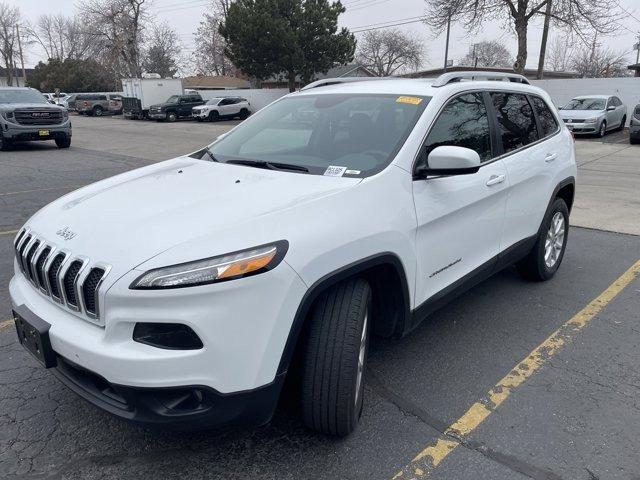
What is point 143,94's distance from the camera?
36.9 m

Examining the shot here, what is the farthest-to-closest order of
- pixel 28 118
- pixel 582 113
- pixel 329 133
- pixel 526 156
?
pixel 582 113 → pixel 28 118 → pixel 526 156 → pixel 329 133

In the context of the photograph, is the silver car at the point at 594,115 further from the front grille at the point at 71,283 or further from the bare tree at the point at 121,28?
the bare tree at the point at 121,28

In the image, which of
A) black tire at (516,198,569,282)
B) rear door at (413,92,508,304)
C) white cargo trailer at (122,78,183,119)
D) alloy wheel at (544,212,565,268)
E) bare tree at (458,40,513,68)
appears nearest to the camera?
rear door at (413,92,508,304)

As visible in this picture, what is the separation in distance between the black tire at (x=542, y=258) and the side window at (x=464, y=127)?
125 cm

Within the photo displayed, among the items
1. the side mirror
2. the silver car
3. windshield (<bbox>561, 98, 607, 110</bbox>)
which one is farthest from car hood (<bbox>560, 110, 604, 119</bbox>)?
the side mirror

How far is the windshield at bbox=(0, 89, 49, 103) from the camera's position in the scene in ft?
51.6

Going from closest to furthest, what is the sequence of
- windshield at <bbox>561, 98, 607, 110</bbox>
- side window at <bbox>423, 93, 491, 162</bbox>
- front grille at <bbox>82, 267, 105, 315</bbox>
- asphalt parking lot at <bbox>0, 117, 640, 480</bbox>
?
front grille at <bbox>82, 267, 105, 315</bbox>
asphalt parking lot at <bbox>0, 117, 640, 480</bbox>
side window at <bbox>423, 93, 491, 162</bbox>
windshield at <bbox>561, 98, 607, 110</bbox>

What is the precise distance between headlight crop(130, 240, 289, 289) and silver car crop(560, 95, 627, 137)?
20029mm

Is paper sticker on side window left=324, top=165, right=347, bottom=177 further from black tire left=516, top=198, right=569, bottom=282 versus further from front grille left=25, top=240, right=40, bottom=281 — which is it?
black tire left=516, top=198, right=569, bottom=282

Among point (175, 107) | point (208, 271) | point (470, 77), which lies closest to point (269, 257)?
point (208, 271)

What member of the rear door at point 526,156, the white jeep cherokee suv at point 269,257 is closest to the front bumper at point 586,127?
the rear door at point 526,156

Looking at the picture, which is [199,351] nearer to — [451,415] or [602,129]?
[451,415]

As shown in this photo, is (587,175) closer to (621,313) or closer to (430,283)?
(621,313)

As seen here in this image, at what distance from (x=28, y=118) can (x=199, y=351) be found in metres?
16.0
